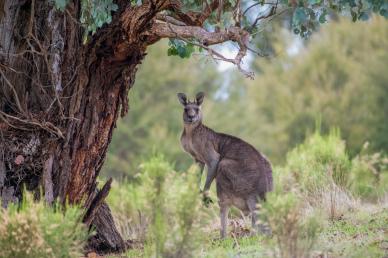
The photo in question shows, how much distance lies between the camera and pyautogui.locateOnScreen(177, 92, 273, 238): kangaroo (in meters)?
10.5

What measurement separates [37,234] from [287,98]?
27.7m

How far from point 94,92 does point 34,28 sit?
96cm

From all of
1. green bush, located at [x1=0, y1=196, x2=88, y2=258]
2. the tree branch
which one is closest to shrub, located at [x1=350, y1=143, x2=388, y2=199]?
the tree branch

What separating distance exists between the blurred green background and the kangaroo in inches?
718

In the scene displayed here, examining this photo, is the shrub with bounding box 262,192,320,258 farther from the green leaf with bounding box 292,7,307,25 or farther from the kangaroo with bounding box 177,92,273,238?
the kangaroo with bounding box 177,92,273,238

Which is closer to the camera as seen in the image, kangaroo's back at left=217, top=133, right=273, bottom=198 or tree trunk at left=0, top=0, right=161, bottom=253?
tree trunk at left=0, top=0, right=161, bottom=253

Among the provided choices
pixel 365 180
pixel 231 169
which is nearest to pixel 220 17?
pixel 231 169

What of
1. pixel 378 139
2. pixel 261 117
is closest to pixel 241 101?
pixel 261 117

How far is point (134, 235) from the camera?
11688 mm

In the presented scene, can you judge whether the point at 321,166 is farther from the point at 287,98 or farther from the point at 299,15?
the point at 287,98

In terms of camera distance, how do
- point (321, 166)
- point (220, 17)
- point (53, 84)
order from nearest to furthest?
point (220, 17)
point (53, 84)
point (321, 166)

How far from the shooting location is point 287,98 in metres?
33.7

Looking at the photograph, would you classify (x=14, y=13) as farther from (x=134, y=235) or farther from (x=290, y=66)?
(x=290, y=66)

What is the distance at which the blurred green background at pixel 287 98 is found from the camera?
31.8 metres
